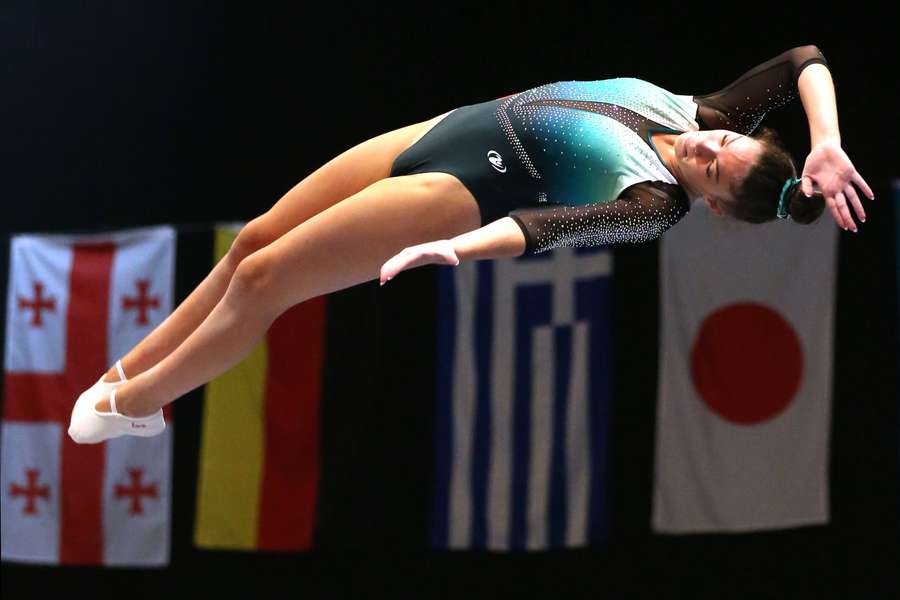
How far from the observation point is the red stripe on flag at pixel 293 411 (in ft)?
16.9

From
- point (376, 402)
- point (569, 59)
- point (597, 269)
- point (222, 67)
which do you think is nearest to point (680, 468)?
point (597, 269)

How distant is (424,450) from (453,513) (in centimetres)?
41

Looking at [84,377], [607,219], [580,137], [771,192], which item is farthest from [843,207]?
[84,377]

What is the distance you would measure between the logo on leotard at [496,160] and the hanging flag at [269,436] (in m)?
2.47

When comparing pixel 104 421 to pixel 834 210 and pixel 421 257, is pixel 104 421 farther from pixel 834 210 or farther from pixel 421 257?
pixel 834 210

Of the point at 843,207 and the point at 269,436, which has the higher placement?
the point at 843,207

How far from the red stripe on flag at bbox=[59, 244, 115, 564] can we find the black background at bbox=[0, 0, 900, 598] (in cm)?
37

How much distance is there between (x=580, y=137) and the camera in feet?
8.92

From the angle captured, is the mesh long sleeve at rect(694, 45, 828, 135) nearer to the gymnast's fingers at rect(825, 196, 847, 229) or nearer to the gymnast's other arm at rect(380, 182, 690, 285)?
the gymnast's other arm at rect(380, 182, 690, 285)

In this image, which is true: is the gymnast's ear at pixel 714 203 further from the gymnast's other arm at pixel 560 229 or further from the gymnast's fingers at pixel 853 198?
the gymnast's fingers at pixel 853 198

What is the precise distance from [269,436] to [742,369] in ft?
6.80

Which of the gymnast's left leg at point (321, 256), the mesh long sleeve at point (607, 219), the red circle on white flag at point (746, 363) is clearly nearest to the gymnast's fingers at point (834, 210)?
the mesh long sleeve at point (607, 219)

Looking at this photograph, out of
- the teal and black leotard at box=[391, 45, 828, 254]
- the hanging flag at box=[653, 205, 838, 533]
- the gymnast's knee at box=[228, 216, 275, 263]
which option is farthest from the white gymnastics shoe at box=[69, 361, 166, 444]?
the hanging flag at box=[653, 205, 838, 533]

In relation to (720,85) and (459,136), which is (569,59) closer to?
(720,85)
